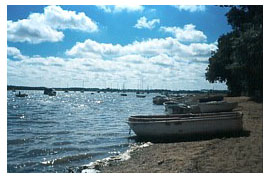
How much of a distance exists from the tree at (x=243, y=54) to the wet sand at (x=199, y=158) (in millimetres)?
13385

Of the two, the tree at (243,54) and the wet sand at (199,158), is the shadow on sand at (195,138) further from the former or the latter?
A: the tree at (243,54)

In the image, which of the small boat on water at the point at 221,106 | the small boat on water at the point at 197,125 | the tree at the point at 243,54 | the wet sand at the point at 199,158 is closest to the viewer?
the wet sand at the point at 199,158

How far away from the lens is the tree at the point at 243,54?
89.5 ft

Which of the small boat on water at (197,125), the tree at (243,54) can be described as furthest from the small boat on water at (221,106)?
the small boat on water at (197,125)

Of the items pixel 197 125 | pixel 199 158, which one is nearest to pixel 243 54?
pixel 197 125

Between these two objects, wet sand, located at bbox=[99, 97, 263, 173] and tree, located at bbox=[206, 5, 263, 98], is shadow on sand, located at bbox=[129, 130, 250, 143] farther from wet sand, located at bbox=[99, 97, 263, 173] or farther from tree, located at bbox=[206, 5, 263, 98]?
tree, located at bbox=[206, 5, 263, 98]

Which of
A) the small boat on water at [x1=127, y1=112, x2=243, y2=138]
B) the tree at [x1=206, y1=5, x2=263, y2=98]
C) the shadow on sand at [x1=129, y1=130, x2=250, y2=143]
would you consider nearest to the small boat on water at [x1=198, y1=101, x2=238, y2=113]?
the tree at [x1=206, y1=5, x2=263, y2=98]

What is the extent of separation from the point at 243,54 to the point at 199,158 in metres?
20.7

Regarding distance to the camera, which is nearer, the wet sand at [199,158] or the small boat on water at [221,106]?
the wet sand at [199,158]

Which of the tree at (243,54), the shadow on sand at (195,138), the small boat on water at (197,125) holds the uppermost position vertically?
the tree at (243,54)

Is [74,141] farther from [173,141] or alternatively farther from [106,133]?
[173,141]

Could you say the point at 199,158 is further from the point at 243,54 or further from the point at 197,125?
the point at 243,54
